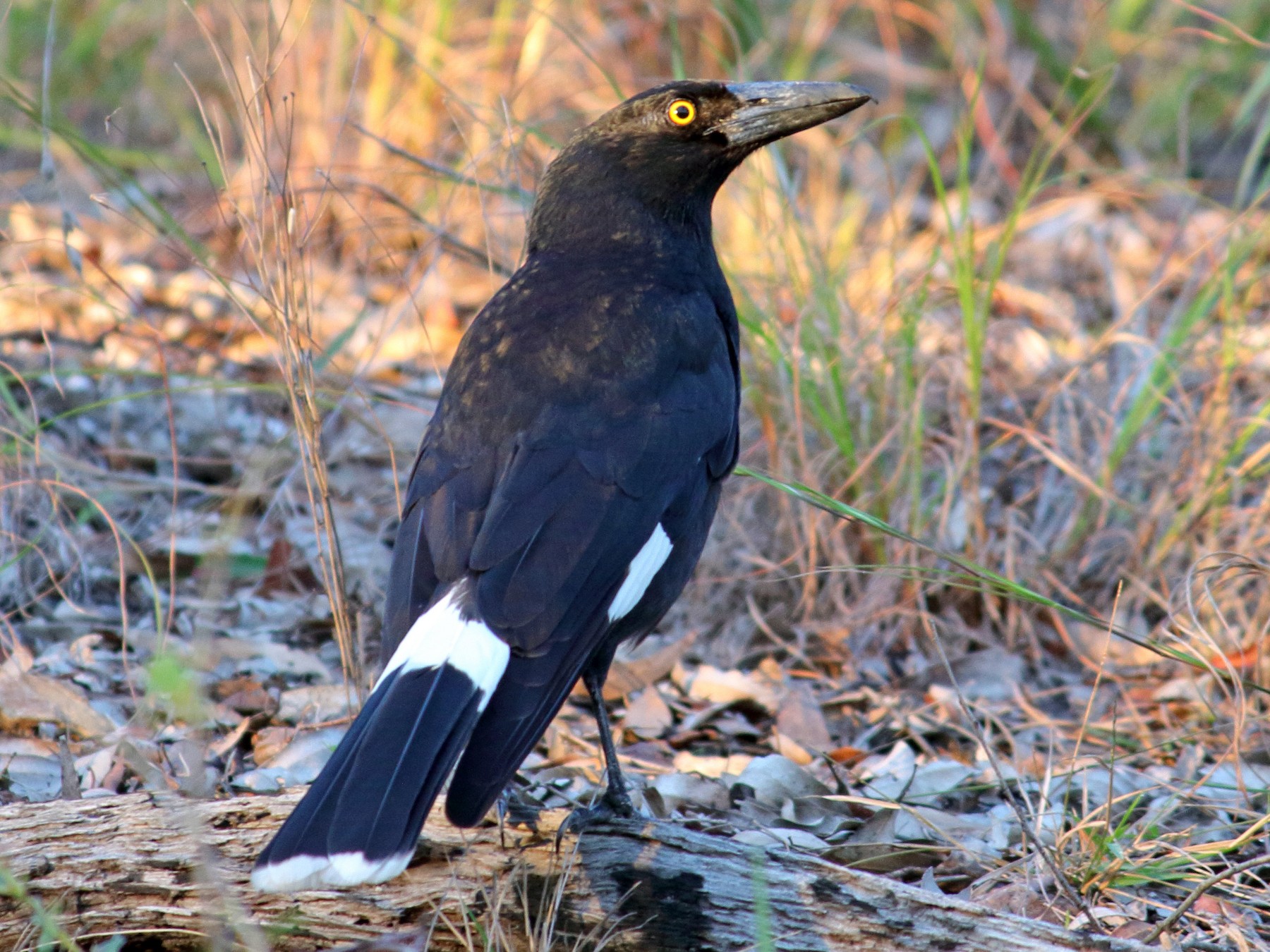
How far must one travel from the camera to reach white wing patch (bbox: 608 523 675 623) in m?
2.53

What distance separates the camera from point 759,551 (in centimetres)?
407

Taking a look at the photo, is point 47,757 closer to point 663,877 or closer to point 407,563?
point 407,563

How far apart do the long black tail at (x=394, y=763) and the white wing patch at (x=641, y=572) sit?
27cm

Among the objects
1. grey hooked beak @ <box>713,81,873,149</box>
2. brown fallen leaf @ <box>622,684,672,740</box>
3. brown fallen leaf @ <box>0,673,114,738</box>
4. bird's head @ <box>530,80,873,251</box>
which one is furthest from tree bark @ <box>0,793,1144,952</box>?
grey hooked beak @ <box>713,81,873,149</box>

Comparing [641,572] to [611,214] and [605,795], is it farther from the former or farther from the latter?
[611,214]

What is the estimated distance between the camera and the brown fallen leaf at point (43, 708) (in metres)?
3.04

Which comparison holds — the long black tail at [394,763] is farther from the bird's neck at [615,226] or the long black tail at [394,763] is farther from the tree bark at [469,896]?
the bird's neck at [615,226]

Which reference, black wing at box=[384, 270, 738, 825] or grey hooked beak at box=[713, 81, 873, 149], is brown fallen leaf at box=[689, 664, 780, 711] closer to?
black wing at box=[384, 270, 738, 825]

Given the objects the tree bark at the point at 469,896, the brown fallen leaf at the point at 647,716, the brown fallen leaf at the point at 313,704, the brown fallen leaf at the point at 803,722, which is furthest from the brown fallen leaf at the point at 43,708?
the brown fallen leaf at the point at 803,722

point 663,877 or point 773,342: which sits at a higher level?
point 773,342

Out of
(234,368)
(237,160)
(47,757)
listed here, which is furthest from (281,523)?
(237,160)

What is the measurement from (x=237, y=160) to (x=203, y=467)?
270 cm

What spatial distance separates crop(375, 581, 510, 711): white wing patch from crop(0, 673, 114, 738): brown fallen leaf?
3.44 feet

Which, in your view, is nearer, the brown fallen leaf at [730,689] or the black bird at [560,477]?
the black bird at [560,477]
